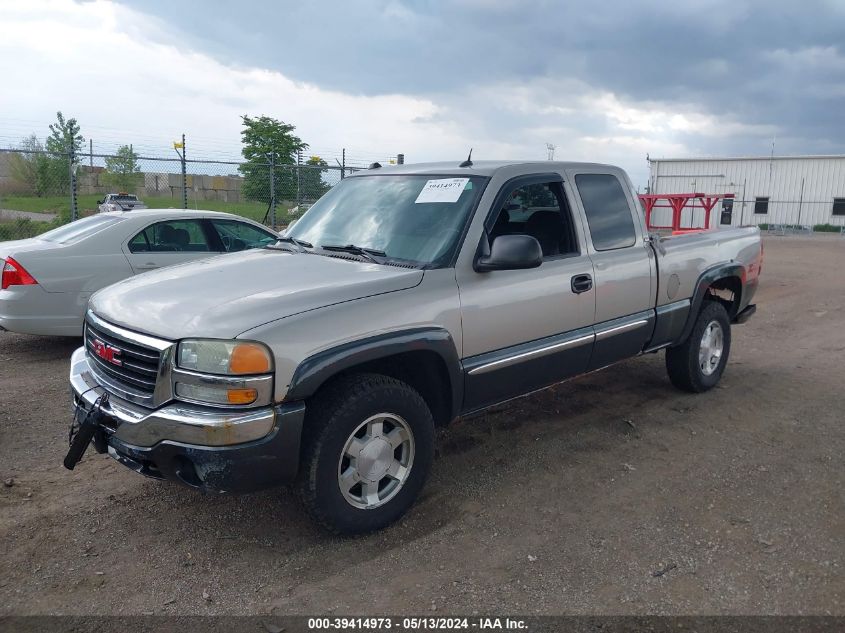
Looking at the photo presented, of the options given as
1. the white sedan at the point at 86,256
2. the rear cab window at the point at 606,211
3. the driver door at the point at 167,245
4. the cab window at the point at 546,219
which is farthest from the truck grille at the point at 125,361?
the driver door at the point at 167,245

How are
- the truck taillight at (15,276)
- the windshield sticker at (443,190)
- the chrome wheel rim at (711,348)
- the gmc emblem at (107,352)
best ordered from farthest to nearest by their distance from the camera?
1. the truck taillight at (15,276)
2. the chrome wheel rim at (711,348)
3. the windshield sticker at (443,190)
4. the gmc emblem at (107,352)

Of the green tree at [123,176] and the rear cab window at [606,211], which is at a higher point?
the green tree at [123,176]

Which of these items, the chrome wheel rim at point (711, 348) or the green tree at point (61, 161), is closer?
the chrome wheel rim at point (711, 348)

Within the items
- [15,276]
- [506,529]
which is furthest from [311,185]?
[506,529]

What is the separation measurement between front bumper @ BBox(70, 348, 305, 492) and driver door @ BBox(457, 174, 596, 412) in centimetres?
116

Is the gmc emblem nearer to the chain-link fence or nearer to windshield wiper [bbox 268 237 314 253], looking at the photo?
windshield wiper [bbox 268 237 314 253]

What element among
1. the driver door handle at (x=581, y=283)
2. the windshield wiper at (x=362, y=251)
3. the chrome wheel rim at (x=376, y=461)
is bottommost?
the chrome wheel rim at (x=376, y=461)

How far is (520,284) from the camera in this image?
3955 mm

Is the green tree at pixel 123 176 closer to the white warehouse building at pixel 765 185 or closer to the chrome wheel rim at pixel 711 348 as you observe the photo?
the chrome wheel rim at pixel 711 348

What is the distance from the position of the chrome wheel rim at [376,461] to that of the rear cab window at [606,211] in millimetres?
1993

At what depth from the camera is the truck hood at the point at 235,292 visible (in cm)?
298

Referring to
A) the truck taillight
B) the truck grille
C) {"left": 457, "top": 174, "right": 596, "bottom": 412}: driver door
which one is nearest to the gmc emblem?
the truck grille

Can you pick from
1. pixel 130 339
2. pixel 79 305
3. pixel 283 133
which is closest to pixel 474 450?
pixel 130 339

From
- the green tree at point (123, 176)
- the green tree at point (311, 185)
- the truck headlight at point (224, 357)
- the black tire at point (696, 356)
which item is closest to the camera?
the truck headlight at point (224, 357)
